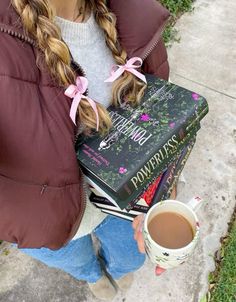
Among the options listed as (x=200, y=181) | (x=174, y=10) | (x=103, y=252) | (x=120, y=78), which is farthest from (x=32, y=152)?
(x=174, y=10)

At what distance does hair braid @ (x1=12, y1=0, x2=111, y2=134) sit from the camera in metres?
1.09

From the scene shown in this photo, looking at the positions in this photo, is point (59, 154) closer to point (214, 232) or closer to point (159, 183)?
point (159, 183)

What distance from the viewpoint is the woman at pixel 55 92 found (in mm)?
1039

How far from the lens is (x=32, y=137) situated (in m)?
1.04

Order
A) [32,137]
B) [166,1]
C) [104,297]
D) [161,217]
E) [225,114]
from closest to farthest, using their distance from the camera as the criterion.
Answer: [32,137] → [161,217] → [104,297] → [225,114] → [166,1]

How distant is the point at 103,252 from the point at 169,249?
98 centimetres

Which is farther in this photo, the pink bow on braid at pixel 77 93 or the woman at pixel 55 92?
the pink bow on braid at pixel 77 93

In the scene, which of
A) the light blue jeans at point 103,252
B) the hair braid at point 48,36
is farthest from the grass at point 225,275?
the hair braid at point 48,36

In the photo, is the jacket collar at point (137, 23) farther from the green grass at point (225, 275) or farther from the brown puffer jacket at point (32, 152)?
the green grass at point (225, 275)

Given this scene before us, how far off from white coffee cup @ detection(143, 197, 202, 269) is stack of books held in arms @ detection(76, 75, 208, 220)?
0.25 feet

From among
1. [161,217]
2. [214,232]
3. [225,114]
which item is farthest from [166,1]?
[161,217]

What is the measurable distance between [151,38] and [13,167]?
694 millimetres

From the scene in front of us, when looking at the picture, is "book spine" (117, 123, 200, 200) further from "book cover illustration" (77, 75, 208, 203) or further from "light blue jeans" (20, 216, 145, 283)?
"light blue jeans" (20, 216, 145, 283)

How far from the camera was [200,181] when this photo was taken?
2.53 meters
